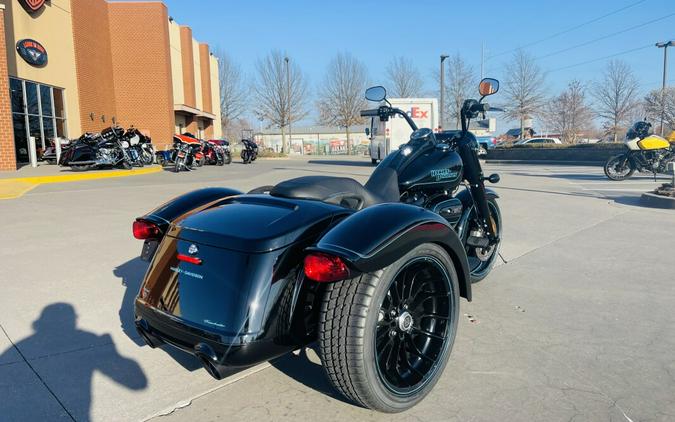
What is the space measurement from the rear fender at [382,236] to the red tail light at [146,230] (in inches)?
49.3

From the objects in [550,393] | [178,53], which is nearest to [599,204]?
[550,393]

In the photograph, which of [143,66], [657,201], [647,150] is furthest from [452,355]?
[143,66]

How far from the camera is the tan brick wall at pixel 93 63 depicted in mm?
21094

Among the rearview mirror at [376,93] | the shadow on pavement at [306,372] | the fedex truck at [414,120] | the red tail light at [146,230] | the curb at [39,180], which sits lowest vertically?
the shadow on pavement at [306,372]

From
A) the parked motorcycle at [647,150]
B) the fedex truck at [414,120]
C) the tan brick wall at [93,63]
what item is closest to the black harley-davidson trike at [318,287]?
the parked motorcycle at [647,150]

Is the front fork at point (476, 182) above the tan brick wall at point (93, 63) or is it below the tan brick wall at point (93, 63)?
below

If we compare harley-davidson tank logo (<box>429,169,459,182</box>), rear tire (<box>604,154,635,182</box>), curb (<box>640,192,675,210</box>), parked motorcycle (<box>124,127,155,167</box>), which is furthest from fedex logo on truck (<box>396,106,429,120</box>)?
harley-davidson tank logo (<box>429,169,459,182</box>)

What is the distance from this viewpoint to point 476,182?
408cm

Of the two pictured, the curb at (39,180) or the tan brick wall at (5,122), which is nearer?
the curb at (39,180)

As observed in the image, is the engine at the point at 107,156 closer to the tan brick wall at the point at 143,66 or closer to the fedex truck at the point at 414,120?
the fedex truck at the point at 414,120

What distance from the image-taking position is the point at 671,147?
41.4 ft

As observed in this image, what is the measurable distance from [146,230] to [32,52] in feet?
61.2

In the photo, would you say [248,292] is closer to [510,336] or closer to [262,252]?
[262,252]

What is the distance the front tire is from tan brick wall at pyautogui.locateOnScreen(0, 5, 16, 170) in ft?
52.1
